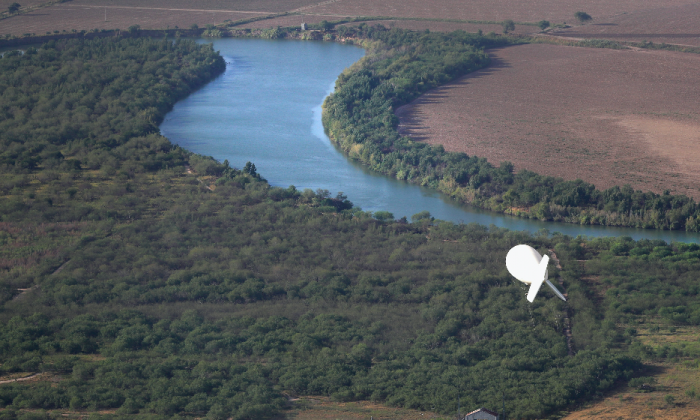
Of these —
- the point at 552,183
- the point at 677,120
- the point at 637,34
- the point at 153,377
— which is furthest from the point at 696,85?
the point at 153,377

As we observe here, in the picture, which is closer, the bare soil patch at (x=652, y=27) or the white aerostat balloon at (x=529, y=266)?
the white aerostat balloon at (x=529, y=266)

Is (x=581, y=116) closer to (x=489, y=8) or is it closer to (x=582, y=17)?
(x=582, y=17)

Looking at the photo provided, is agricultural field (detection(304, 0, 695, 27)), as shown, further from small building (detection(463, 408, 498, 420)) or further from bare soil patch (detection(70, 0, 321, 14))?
small building (detection(463, 408, 498, 420))

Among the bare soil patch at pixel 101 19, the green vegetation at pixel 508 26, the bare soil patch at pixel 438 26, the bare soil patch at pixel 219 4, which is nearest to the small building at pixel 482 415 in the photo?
the green vegetation at pixel 508 26

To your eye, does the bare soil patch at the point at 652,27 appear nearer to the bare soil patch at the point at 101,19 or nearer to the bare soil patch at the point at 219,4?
the bare soil patch at the point at 219,4

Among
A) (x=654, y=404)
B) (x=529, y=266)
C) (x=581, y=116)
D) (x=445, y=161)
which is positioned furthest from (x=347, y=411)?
(x=581, y=116)

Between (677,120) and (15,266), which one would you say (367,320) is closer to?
(15,266)

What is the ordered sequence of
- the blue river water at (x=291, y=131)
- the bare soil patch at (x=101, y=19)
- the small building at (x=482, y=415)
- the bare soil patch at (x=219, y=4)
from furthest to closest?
the bare soil patch at (x=219, y=4) → the bare soil patch at (x=101, y=19) → the blue river water at (x=291, y=131) → the small building at (x=482, y=415)

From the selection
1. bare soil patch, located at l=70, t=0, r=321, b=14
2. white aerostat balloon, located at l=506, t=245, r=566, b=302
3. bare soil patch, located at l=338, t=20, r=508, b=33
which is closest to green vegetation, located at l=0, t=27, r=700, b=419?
white aerostat balloon, located at l=506, t=245, r=566, b=302
